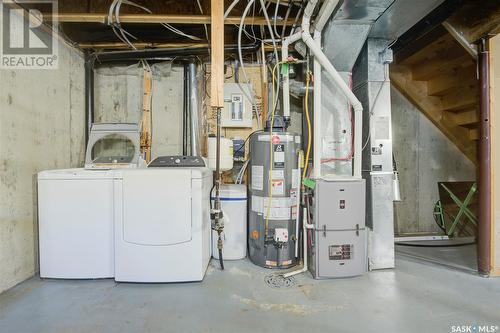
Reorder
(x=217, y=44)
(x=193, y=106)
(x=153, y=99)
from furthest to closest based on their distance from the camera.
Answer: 1. (x=153, y=99)
2. (x=193, y=106)
3. (x=217, y=44)

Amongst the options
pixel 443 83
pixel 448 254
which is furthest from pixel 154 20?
pixel 448 254

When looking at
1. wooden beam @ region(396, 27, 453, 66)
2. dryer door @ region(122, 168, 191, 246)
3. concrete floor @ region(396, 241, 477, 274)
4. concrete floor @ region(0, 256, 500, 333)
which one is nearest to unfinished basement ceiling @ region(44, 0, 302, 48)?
wooden beam @ region(396, 27, 453, 66)

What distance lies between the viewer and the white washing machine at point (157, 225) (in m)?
1.92

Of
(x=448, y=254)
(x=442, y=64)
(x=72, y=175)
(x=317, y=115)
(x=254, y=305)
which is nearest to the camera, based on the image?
(x=254, y=305)

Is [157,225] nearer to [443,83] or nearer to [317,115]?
[317,115]

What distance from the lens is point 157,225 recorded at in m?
1.92

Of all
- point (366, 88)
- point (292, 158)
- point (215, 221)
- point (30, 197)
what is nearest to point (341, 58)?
point (366, 88)

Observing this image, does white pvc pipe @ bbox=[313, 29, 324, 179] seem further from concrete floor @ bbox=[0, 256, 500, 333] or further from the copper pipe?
the copper pipe

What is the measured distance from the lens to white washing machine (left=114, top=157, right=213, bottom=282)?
192 centimetres

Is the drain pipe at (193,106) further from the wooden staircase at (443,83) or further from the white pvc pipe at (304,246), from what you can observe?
the wooden staircase at (443,83)

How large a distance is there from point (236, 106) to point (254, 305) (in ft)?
6.62

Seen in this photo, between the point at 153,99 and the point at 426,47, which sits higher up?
the point at 426,47

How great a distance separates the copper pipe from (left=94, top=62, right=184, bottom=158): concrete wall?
2933 millimetres

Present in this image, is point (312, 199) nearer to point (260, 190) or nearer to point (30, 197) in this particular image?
point (260, 190)
